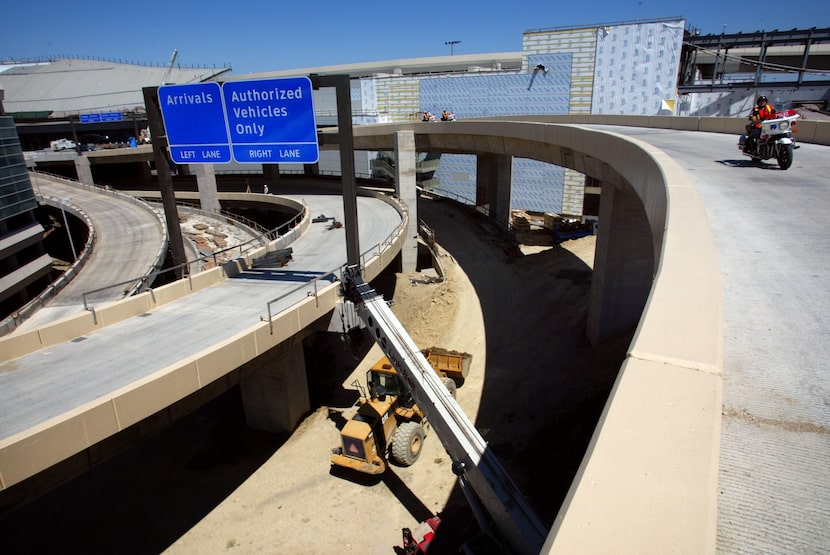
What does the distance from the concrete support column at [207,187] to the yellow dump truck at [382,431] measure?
32709 mm

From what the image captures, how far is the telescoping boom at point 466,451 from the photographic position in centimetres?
1052

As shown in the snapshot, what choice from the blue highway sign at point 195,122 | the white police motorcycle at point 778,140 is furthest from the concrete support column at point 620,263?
the blue highway sign at point 195,122

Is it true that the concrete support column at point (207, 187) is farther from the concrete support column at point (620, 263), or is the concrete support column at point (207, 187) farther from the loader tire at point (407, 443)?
the concrete support column at point (620, 263)

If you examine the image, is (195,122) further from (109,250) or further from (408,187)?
(408,187)

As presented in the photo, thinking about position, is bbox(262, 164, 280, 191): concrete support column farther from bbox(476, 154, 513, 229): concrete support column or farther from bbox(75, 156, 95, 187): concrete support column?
bbox(476, 154, 513, 229): concrete support column

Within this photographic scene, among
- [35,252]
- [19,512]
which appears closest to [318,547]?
[19,512]

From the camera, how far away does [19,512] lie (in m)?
16.2

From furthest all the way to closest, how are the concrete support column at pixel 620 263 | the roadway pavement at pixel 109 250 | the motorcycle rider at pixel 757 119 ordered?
the roadway pavement at pixel 109 250 < the concrete support column at pixel 620 263 < the motorcycle rider at pixel 757 119

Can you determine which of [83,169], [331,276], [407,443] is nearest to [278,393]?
[331,276]

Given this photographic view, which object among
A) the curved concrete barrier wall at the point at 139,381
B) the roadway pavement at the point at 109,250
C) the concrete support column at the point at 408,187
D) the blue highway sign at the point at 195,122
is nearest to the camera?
the curved concrete barrier wall at the point at 139,381

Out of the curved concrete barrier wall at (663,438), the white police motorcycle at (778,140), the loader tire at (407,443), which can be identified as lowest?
the loader tire at (407,443)

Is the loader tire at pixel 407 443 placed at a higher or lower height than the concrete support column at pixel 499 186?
lower

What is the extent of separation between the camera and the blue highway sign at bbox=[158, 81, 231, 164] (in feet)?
52.2

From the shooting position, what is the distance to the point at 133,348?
13047 millimetres
